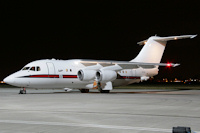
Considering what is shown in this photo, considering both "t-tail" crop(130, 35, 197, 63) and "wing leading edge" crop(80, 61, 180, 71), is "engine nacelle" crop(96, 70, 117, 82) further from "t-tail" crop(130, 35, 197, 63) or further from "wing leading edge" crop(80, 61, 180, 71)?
"t-tail" crop(130, 35, 197, 63)

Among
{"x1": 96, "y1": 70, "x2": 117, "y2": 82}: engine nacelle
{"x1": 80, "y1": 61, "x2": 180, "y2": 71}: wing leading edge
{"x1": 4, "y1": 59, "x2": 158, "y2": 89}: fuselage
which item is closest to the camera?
{"x1": 4, "y1": 59, "x2": 158, "y2": 89}: fuselage

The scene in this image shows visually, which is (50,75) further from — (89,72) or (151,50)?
(151,50)

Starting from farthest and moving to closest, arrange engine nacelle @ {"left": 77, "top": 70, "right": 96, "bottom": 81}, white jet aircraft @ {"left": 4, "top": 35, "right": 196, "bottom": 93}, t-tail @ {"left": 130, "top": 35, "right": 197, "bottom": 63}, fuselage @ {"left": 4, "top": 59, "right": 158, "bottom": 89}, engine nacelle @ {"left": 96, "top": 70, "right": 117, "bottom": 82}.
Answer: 1. t-tail @ {"left": 130, "top": 35, "right": 197, "bottom": 63}
2. engine nacelle @ {"left": 96, "top": 70, "right": 117, "bottom": 82}
3. engine nacelle @ {"left": 77, "top": 70, "right": 96, "bottom": 81}
4. white jet aircraft @ {"left": 4, "top": 35, "right": 196, "bottom": 93}
5. fuselage @ {"left": 4, "top": 59, "right": 158, "bottom": 89}

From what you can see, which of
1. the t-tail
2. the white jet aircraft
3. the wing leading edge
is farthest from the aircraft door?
the t-tail

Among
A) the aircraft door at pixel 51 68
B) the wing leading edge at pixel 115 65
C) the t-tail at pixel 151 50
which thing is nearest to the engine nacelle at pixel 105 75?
the wing leading edge at pixel 115 65

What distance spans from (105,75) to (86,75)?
1.95 meters

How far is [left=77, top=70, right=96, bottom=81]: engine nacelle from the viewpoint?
31253 millimetres

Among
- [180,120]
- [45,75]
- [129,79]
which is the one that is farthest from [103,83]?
[180,120]

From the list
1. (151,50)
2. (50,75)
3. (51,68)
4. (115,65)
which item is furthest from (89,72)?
(151,50)

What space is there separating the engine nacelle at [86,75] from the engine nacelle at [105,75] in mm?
570

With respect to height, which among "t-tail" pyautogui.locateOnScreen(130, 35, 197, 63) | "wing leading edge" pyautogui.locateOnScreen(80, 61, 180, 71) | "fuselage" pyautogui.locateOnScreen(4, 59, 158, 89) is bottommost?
"fuselage" pyautogui.locateOnScreen(4, 59, 158, 89)

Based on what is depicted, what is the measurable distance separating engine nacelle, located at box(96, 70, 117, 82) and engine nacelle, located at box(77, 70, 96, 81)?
570 millimetres

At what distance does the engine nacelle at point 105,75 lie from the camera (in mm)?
31625

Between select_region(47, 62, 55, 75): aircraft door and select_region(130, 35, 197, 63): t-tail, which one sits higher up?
select_region(130, 35, 197, 63): t-tail
